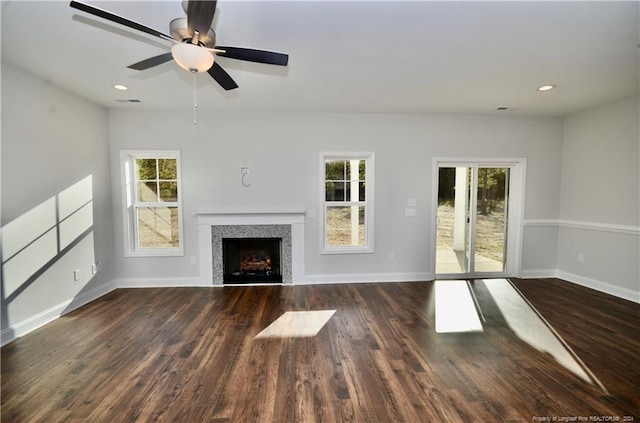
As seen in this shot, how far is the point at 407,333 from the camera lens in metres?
2.74

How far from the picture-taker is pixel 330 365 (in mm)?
2242

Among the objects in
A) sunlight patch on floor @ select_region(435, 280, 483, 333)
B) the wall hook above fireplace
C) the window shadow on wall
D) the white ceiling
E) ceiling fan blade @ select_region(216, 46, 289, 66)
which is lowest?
sunlight patch on floor @ select_region(435, 280, 483, 333)

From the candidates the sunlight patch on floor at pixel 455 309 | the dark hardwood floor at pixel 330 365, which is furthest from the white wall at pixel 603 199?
the sunlight patch on floor at pixel 455 309

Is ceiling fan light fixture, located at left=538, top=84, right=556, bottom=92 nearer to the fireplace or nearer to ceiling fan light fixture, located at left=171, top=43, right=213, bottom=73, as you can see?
ceiling fan light fixture, located at left=171, top=43, right=213, bottom=73

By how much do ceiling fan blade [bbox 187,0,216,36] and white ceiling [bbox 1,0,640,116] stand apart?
31 cm

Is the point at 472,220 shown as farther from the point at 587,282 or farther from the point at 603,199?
the point at 587,282

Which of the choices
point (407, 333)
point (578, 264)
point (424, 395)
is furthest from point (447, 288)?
point (424, 395)

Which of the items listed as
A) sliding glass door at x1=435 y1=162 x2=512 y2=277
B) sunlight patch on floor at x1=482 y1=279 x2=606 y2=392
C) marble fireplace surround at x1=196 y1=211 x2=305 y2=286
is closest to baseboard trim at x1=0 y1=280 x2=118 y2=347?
marble fireplace surround at x1=196 y1=211 x2=305 y2=286

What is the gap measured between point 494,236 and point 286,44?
4.39 m

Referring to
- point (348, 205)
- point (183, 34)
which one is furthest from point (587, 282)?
point (183, 34)

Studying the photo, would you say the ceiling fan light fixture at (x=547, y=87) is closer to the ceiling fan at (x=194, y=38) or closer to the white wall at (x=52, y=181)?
the ceiling fan at (x=194, y=38)

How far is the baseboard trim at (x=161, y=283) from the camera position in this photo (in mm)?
4141

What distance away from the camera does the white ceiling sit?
6.10 feet

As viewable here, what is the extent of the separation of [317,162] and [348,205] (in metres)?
0.86
